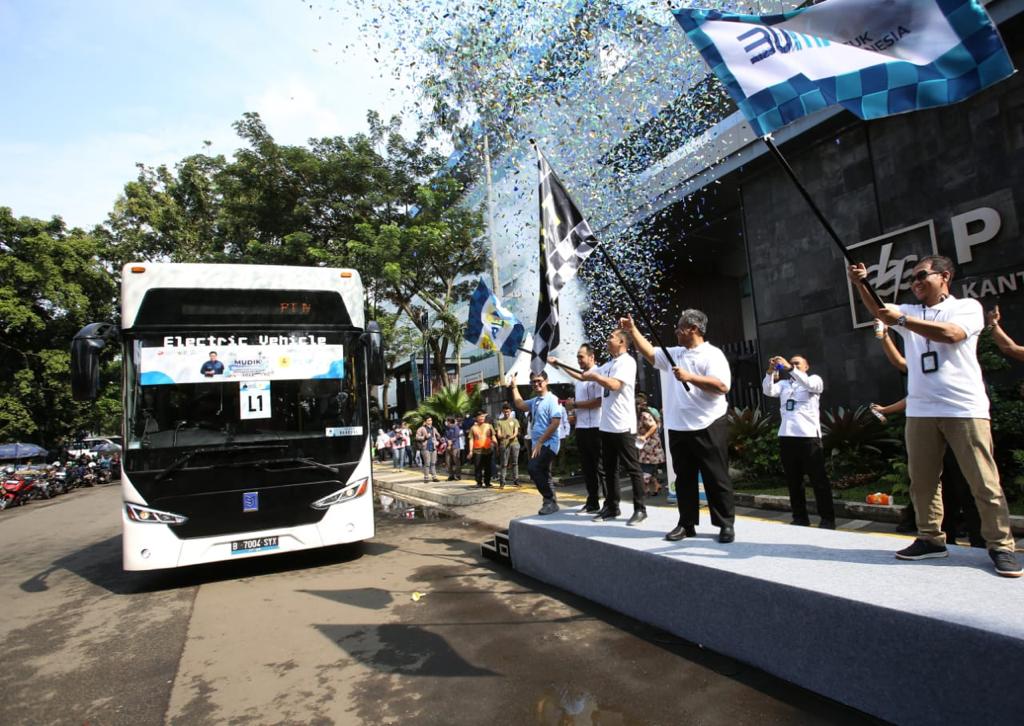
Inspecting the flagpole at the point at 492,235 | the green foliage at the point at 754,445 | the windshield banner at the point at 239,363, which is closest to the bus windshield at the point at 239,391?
the windshield banner at the point at 239,363

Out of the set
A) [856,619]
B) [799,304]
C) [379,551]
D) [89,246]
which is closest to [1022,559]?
[856,619]

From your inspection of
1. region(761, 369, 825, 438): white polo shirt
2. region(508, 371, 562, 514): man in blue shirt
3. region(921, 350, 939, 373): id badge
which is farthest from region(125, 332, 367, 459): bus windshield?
region(921, 350, 939, 373): id badge

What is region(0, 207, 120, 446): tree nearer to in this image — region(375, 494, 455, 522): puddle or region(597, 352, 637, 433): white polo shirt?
region(375, 494, 455, 522): puddle

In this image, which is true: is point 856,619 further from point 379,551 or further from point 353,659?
point 379,551

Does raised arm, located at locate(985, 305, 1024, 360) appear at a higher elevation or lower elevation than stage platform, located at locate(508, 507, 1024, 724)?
higher

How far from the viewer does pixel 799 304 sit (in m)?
11.3

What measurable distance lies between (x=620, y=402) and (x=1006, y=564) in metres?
2.96

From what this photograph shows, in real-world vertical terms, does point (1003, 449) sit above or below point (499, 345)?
below

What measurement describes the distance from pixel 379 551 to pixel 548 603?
10.7ft

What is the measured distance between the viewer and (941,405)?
308cm

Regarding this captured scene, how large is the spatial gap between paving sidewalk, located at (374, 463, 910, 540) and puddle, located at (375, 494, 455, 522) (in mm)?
305

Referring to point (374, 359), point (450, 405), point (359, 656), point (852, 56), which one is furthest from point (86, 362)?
point (450, 405)

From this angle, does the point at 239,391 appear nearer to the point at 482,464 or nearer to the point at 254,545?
the point at 254,545

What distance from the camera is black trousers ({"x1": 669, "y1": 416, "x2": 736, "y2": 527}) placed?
159 inches
